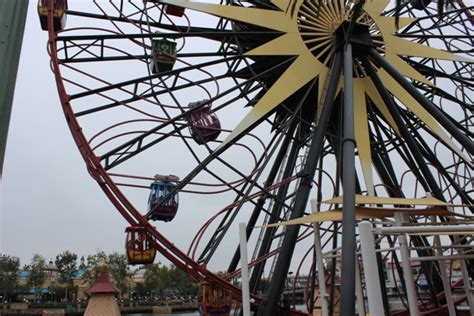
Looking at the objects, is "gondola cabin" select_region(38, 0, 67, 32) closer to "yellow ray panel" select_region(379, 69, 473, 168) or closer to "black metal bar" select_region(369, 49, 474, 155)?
"black metal bar" select_region(369, 49, 474, 155)

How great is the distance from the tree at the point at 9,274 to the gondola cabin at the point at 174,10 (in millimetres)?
45639

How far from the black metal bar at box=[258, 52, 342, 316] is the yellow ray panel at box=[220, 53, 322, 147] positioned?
972 millimetres

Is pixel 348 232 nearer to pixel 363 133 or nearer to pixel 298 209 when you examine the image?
pixel 298 209

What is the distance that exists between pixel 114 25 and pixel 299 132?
4.74m

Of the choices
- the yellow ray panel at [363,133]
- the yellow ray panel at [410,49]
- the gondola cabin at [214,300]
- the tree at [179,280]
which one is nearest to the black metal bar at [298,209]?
the gondola cabin at [214,300]

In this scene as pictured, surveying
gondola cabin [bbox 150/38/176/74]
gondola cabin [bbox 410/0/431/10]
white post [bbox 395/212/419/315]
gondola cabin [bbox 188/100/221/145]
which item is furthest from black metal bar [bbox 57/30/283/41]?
white post [bbox 395/212/419/315]

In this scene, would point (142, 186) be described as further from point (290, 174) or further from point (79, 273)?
point (79, 273)

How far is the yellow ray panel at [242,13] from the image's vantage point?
9262 mm

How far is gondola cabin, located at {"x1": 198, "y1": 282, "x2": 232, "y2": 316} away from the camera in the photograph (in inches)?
302

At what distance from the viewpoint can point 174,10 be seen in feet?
33.2

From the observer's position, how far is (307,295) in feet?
32.4

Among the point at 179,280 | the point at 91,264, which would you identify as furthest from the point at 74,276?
the point at 179,280

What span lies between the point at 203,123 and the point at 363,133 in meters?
3.25

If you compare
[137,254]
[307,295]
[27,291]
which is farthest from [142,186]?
[27,291]
